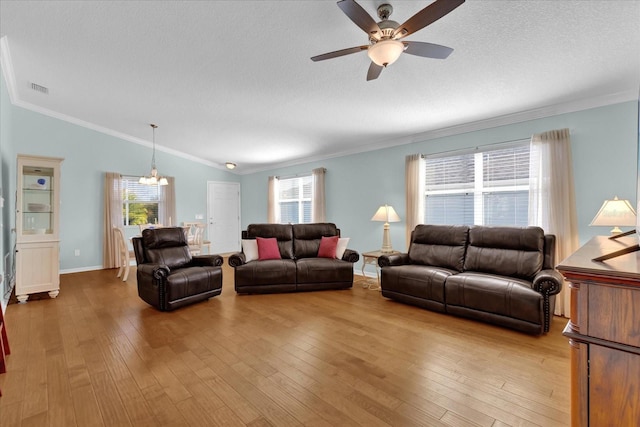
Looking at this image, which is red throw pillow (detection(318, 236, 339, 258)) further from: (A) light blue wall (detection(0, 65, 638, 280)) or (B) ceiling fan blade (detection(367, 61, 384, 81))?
(B) ceiling fan blade (detection(367, 61, 384, 81))

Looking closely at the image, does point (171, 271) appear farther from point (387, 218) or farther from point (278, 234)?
point (387, 218)

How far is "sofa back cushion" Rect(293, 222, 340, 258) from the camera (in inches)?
193

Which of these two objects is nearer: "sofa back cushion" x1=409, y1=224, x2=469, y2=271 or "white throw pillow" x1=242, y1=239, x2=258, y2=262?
"sofa back cushion" x1=409, y1=224, x2=469, y2=271

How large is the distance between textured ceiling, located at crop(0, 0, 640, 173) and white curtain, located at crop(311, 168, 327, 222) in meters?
1.46

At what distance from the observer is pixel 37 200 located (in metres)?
4.21

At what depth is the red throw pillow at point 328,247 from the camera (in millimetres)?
4809

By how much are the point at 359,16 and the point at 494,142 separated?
3.13m

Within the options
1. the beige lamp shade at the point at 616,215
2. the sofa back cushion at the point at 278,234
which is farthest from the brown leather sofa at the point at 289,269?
the beige lamp shade at the point at 616,215

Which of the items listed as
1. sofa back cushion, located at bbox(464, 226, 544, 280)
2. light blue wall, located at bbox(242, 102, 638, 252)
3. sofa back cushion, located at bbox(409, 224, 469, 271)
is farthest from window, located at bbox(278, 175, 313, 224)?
sofa back cushion, located at bbox(464, 226, 544, 280)

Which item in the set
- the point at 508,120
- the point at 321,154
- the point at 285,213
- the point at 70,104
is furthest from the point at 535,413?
the point at 70,104

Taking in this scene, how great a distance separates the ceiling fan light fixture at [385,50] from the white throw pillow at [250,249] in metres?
3.40

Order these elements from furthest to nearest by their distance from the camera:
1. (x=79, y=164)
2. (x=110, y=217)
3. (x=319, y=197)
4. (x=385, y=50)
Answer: (x=319, y=197) < (x=110, y=217) < (x=79, y=164) < (x=385, y=50)

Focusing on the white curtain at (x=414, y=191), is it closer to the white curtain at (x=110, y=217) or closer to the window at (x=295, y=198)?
the window at (x=295, y=198)

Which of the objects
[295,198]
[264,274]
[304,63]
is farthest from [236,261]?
[295,198]
